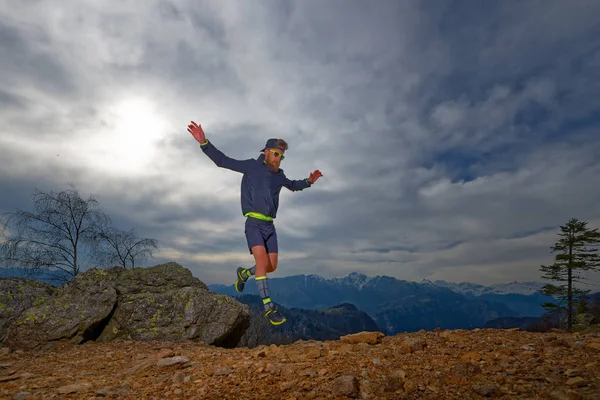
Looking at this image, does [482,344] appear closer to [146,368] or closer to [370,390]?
[370,390]

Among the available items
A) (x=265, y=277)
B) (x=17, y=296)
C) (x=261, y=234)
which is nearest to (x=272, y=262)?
(x=265, y=277)

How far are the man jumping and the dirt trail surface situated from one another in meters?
2.22

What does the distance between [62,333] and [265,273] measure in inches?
242

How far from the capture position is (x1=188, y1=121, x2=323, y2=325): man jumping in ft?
28.1

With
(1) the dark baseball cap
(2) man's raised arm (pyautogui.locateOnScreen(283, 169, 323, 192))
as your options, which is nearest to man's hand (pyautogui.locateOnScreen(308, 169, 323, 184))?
(2) man's raised arm (pyautogui.locateOnScreen(283, 169, 323, 192))

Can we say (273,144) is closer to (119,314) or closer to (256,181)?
(256,181)

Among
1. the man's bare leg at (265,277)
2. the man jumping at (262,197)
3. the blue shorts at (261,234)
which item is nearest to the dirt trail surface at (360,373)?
the man's bare leg at (265,277)

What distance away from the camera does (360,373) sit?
4457mm

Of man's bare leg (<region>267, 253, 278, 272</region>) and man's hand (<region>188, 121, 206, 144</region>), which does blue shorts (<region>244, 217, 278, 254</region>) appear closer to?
man's bare leg (<region>267, 253, 278, 272</region>)

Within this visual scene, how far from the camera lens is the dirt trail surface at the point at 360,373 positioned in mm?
3748

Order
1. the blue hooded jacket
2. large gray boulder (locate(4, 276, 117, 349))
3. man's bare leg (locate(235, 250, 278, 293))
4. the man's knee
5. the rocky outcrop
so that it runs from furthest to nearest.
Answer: the rocky outcrop, large gray boulder (locate(4, 276, 117, 349)), the man's knee, the blue hooded jacket, man's bare leg (locate(235, 250, 278, 293))

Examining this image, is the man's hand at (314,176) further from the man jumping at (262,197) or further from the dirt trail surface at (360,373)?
the dirt trail surface at (360,373)

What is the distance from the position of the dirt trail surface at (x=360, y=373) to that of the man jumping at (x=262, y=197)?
7.30 ft

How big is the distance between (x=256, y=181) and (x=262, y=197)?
1.58 feet
